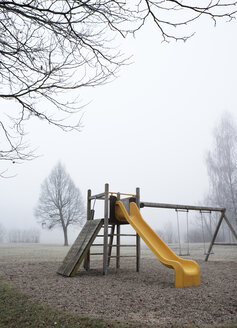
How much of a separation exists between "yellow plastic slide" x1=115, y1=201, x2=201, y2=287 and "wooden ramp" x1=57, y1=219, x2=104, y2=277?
724mm

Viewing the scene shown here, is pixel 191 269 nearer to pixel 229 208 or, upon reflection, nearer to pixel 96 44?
pixel 96 44

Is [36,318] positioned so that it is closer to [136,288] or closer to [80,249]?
[136,288]

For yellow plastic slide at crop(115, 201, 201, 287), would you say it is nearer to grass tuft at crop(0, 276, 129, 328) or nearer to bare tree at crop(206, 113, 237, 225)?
grass tuft at crop(0, 276, 129, 328)

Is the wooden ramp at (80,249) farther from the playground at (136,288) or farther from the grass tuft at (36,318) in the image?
the grass tuft at (36,318)

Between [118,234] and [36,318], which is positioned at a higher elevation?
[118,234]

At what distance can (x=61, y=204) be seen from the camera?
2750 centimetres

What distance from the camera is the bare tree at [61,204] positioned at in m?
27.3

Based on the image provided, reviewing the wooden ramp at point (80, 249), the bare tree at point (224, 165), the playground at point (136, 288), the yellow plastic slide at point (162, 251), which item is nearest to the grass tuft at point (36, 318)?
the playground at point (136, 288)

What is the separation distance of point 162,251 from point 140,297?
1937 mm

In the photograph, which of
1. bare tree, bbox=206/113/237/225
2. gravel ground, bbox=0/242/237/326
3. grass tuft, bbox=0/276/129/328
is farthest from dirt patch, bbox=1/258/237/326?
bare tree, bbox=206/113/237/225

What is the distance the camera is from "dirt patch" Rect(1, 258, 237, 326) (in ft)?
11.8

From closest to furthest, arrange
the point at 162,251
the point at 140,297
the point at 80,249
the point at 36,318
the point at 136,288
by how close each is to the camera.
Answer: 1. the point at 36,318
2. the point at 140,297
3. the point at 136,288
4. the point at 162,251
5. the point at 80,249

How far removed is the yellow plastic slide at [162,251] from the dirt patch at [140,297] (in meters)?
0.22

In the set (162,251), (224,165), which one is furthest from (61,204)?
(162,251)
